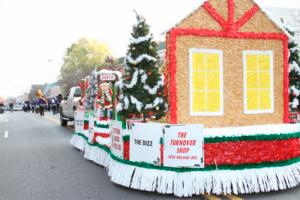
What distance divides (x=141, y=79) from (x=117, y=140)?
9.23 feet

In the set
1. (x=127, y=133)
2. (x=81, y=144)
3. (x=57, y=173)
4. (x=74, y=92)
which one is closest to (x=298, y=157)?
(x=127, y=133)

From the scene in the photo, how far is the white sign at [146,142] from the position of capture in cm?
688

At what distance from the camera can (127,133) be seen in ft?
24.5

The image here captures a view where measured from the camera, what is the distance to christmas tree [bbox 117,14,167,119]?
10.3 metres

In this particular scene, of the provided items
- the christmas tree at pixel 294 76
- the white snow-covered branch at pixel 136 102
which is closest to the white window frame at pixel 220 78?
the white snow-covered branch at pixel 136 102

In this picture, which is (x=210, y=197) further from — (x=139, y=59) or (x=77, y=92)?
(x=77, y=92)

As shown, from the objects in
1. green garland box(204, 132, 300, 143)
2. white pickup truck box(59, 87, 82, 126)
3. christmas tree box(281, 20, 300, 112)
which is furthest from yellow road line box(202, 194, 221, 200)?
white pickup truck box(59, 87, 82, 126)

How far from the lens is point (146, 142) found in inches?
275

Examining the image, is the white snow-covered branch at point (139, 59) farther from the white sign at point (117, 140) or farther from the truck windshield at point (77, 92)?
the truck windshield at point (77, 92)

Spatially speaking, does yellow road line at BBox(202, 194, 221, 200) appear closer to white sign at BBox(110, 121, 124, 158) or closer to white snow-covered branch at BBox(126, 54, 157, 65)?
white sign at BBox(110, 121, 124, 158)

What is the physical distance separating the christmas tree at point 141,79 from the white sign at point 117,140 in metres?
2.10

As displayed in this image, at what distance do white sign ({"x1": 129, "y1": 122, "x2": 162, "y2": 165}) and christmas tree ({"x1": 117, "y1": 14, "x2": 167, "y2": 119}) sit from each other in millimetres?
3139

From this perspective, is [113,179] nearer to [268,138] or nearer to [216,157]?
[216,157]

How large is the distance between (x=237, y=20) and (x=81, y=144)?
6059 mm
